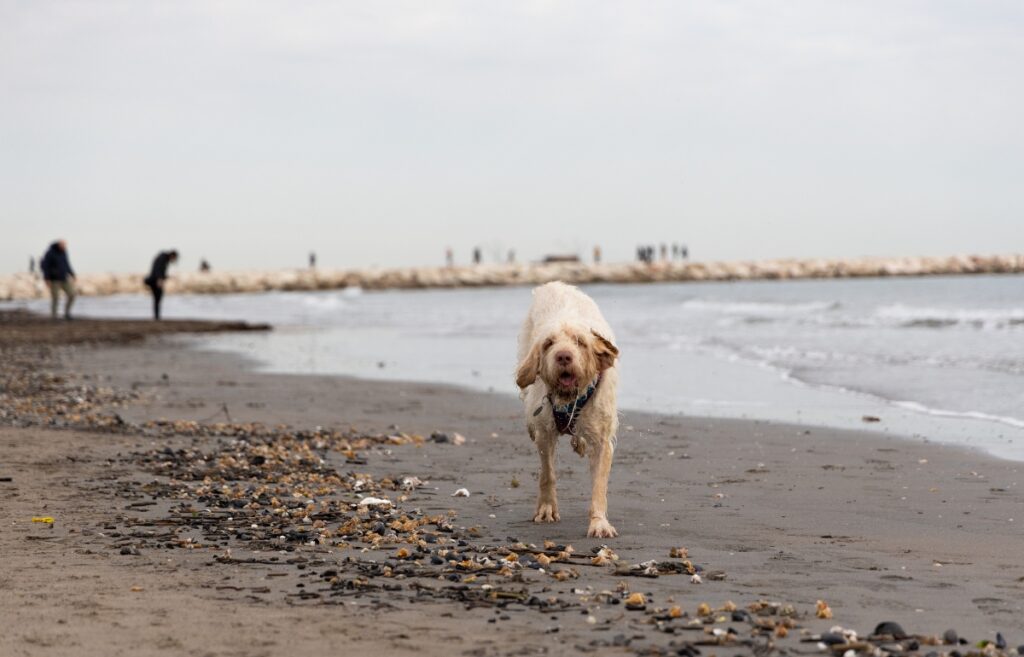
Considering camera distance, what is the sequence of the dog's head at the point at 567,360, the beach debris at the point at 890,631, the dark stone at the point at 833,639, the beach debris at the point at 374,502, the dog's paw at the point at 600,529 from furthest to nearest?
the beach debris at the point at 374,502
the dog's head at the point at 567,360
the dog's paw at the point at 600,529
the beach debris at the point at 890,631
the dark stone at the point at 833,639

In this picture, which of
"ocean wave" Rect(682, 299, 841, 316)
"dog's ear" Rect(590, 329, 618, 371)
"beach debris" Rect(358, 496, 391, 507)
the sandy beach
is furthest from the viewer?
"ocean wave" Rect(682, 299, 841, 316)

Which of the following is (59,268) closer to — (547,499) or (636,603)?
(547,499)

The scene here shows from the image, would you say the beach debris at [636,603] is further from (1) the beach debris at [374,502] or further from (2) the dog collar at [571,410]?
(1) the beach debris at [374,502]

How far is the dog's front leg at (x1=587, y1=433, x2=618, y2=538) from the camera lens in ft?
22.4

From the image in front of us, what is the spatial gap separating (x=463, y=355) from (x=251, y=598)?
57.4 feet

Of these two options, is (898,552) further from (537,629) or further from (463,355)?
(463,355)

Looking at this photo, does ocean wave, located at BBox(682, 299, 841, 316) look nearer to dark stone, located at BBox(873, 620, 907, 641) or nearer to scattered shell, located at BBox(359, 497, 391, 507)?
scattered shell, located at BBox(359, 497, 391, 507)

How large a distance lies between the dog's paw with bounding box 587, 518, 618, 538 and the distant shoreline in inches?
3054

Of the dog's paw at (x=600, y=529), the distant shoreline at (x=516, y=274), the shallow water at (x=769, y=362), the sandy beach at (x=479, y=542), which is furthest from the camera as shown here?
the distant shoreline at (x=516, y=274)

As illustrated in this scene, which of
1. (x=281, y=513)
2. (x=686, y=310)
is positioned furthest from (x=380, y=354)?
(x=686, y=310)

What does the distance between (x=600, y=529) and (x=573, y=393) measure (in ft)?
2.66

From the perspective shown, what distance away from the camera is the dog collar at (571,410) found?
23.9 ft

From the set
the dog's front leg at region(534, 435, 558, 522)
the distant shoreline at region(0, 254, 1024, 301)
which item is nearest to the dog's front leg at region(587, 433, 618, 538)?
the dog's front leg at region(534, 435, 558, 522)

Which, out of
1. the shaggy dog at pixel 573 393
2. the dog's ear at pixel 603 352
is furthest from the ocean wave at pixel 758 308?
the dog's ear at pixel 603 352
